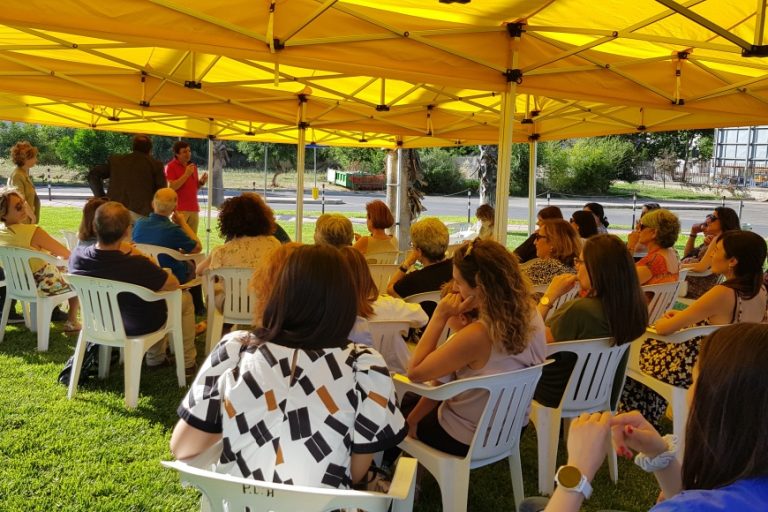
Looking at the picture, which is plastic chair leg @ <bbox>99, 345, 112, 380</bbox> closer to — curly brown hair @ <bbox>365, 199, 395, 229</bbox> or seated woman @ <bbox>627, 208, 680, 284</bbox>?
curly brown hair @ <bbox>365, 199, 395, 229</bbox>

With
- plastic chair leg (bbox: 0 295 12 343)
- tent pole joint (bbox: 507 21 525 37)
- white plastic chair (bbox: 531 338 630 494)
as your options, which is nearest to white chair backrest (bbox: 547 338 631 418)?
white plastic chair (bbox: 531 338 630 494)

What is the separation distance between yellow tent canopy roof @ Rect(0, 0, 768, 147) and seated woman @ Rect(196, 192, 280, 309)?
3.07 ft

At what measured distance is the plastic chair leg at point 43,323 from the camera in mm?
4902

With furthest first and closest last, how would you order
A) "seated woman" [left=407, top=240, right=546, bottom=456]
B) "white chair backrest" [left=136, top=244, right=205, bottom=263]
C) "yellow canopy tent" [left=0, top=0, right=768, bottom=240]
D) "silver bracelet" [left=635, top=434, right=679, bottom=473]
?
1. "white chair backrest" [left=136, top=244, right=205, bottom=263]
2. "yellow canopy tent" [left=0, top=0, right=768, bottom=240]
3. "seated woman" [left=407, top=240, right=546, bottom=456]
4. "silver bracelet" [left=635, top=434, right=679, bottom=473]

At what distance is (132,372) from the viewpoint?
153 inches

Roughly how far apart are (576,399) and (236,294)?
2.46 metres

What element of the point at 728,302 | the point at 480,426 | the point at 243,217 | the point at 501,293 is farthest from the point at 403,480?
the point at 243,217

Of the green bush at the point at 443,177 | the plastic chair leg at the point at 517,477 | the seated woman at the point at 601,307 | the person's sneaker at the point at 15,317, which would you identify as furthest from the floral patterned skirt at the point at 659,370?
the green bush at the point at 443,177

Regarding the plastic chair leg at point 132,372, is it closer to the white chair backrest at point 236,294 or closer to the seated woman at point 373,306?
the white chair backrest at point 236,294

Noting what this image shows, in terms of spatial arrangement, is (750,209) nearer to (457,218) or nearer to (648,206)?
(457,218)

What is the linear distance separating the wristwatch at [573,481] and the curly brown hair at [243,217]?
3.56 meters

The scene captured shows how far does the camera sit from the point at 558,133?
7602 millimetres

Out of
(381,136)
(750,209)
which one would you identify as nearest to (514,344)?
(381,136)

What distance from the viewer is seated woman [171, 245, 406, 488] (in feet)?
5.62
